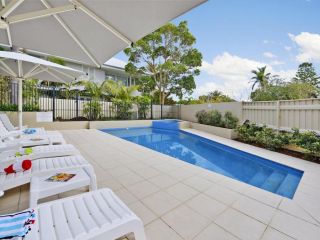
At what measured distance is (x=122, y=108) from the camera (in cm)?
1193

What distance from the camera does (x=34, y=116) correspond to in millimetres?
7992

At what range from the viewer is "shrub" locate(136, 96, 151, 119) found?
506 inches

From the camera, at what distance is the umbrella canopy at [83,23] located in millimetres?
2018

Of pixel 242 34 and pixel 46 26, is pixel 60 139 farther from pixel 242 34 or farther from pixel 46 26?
pixel 242 34

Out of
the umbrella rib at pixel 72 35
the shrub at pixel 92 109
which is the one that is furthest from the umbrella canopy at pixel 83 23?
the shrub at pixel 92 109

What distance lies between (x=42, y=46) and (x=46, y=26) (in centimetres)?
70

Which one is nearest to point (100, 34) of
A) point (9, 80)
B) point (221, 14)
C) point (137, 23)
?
point (137, 23)

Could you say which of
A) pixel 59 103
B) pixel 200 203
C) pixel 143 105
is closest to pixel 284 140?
pixel 200 203

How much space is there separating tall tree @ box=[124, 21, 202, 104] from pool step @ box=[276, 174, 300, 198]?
1148cm

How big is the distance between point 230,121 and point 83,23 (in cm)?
769

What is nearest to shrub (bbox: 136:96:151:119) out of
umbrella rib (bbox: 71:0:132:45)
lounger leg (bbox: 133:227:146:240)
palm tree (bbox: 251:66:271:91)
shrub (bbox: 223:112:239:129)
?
shrub (bbox: 223:112:239:129)

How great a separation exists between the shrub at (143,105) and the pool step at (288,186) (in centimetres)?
1013

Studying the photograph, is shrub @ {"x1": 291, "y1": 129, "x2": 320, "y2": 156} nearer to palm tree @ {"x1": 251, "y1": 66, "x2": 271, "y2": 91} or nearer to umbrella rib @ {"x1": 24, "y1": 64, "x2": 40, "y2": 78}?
umbrella rib @ {"x1": 24, "y1": 64, "x2": 40, "y2": 78}

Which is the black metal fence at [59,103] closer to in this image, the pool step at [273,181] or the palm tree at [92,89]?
the palm tree at [92,89]
